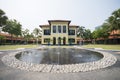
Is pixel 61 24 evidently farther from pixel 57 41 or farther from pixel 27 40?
pixel 27 40

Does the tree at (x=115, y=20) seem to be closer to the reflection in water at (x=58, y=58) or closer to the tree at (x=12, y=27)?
the reflection in water at (x=58, y=58)

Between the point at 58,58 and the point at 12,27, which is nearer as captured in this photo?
the point at 58,58

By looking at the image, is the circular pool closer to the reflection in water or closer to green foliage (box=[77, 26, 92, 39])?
the reflection in water

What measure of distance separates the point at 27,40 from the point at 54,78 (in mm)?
62416

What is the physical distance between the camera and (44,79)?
5.32 meters

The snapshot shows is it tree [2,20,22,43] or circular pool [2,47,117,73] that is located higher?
tree [2,20,22,43]

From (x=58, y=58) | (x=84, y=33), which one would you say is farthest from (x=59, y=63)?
(x=84, y=33)

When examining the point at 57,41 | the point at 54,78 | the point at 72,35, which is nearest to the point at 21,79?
the point at 54,78

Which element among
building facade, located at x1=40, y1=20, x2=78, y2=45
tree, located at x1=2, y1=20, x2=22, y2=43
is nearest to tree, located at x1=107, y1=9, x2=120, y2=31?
building facade, located at x1=40, y1=20, x2=78, y2=45

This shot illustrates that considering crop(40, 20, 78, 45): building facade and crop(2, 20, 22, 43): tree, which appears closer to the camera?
crop(40, 20, 78, 45): building facade

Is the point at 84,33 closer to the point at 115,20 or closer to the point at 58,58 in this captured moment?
the point at 115,20

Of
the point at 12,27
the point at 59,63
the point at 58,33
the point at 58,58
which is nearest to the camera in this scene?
the point at 59,63

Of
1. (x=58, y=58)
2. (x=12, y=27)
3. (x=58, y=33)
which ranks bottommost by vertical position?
(x=58, y=58)

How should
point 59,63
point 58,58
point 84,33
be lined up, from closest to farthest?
1. point 59,63
2. point 58,58
3. point 84,33
